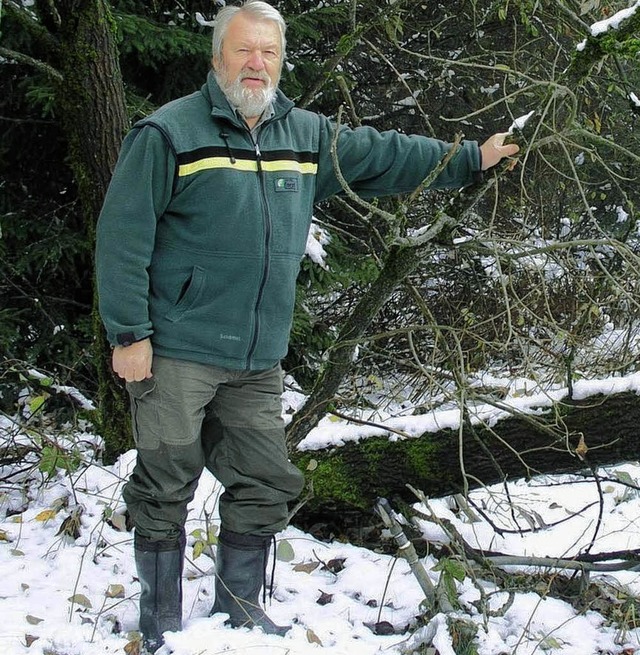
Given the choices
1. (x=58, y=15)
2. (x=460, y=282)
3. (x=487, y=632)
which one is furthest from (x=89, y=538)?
(x=460, y=282)

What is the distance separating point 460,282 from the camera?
21.5 ft

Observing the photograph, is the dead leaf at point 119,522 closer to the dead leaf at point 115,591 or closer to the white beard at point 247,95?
the dead leaf at point 115,591

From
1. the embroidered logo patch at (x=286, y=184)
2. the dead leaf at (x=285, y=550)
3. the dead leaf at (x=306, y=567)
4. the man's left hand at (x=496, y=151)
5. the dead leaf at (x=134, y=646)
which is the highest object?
the man's left hand at (x=496, y=151)

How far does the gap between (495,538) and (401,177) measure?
1706mm

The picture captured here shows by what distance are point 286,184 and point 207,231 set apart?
Result: 0.29 m

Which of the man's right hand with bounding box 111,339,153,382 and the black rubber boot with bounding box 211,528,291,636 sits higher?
the man's right hand with bounding box 111,339,153,382

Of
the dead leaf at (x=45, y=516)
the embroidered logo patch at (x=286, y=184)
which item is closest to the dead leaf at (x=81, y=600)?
the dead leaf at (x=45, y=516)

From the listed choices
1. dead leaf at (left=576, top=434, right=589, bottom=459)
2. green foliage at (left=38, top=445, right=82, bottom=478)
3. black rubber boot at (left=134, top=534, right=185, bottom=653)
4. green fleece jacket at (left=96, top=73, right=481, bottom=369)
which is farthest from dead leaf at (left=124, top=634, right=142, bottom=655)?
dead leaf at (left=576, top=434, right=589, bottom=459)

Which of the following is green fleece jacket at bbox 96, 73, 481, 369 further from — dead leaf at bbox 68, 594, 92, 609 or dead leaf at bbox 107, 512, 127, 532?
dead leaf at bbox 107, 512, 127, 532

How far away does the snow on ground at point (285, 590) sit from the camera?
2455 millimetres

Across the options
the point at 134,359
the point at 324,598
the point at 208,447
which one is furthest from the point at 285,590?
the point at 134,359

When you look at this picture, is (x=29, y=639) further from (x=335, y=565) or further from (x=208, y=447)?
(x=335, y=565)

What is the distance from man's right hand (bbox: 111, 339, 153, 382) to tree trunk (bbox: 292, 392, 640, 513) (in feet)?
3.92

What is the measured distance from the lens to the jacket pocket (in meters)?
2.21
